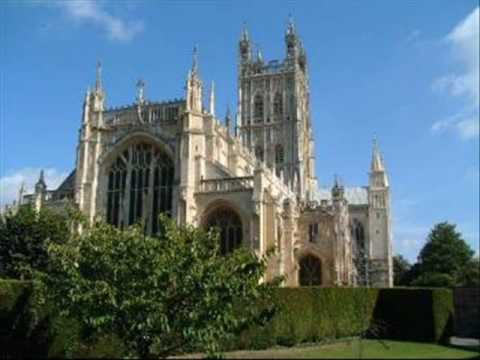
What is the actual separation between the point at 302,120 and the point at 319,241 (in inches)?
1185

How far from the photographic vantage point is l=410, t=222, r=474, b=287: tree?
2403 inches

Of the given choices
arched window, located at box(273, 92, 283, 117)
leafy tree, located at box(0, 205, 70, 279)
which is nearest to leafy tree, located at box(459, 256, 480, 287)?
arched window, located at box(273, 92, 283, 117)

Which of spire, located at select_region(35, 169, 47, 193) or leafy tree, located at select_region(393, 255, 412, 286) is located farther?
leafy tree, located at select_region(393, 255, 412, 286)

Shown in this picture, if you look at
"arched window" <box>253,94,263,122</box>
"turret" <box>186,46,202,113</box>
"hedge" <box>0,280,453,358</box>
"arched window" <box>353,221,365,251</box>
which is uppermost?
"arched window" <box>253,94,263,122</box>

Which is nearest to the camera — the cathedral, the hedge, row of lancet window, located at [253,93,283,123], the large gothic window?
the hedge

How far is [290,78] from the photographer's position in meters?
74.9

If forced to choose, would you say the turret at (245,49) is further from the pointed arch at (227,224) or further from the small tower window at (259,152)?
the pointed arch at (227,224)

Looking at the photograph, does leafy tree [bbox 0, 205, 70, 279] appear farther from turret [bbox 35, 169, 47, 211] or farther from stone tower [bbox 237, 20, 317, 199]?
stone tower [bbox 237, 20, 317, 199]

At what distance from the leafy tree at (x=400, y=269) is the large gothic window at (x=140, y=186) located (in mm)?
40020

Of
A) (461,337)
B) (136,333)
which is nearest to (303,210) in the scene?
(461,337)

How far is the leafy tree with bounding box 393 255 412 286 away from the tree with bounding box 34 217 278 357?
57479mm

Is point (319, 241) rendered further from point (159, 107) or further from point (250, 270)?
point (250, 270)

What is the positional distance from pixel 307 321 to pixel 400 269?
55630 mm

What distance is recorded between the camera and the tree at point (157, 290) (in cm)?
1565
